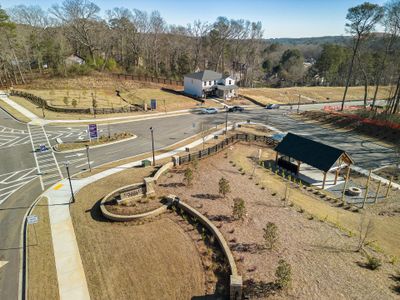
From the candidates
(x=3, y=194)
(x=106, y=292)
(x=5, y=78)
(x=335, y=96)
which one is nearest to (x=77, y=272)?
(x=106, y=292)

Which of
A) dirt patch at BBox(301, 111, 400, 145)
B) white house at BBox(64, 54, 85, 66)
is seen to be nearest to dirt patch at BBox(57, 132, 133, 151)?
dirt patch at BBox(301, 111, 400, 145)

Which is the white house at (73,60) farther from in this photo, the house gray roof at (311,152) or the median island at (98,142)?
the house gray roof at (311,152)

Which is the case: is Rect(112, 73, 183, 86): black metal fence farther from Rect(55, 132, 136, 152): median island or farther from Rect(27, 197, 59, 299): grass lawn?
Rect(27, 197, 59, 299): grass lawn

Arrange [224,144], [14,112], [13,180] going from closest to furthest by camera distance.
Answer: [13,180]
[224,144]
[14,112]

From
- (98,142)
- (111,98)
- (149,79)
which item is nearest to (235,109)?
(111,98)

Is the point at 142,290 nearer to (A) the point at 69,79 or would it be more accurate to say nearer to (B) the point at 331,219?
(B) the point at 331,219

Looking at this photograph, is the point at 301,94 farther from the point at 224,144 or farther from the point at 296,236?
the point at 296,236

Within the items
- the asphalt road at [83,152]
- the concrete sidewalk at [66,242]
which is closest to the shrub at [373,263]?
the concrete sidewalk at [66,242]
